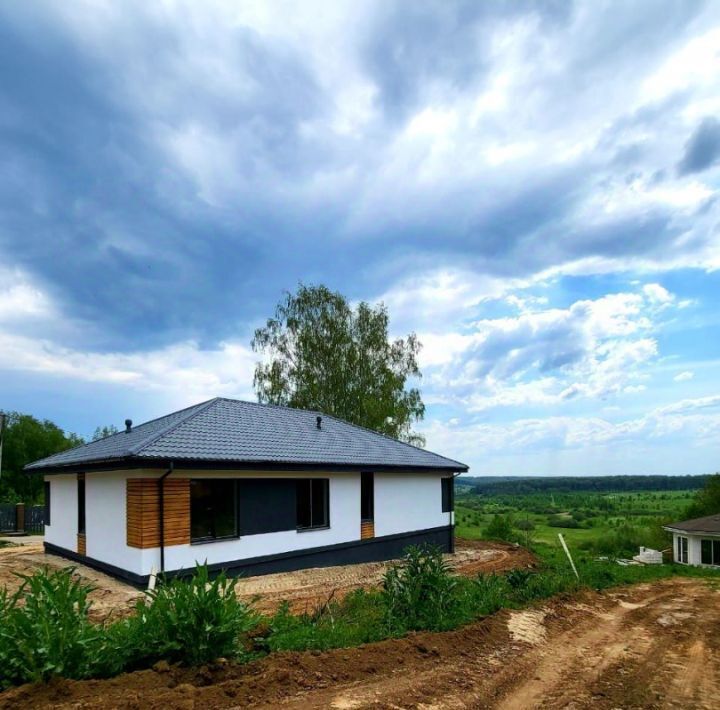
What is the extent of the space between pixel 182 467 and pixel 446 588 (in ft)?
17.8

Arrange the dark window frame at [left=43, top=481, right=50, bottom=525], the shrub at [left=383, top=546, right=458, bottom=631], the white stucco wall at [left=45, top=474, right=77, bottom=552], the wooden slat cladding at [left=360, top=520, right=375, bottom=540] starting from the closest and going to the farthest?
1. the shrub at [left=383, top=546, right=458, bottom=631]
2. the white stucco wall at [left=45, top=474, right=77, bottom=552]
3. the wooden slat cladding at [left=360, top=520, right=375, bottom=540]
4. the dark window frame at [left=43, top=481, right=50, bottom=525]

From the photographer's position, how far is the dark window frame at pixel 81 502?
1245cm

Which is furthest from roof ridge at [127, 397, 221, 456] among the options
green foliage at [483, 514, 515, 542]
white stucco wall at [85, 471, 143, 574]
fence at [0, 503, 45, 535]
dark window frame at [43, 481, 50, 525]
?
green foliage at [483, 514, 515, 542]

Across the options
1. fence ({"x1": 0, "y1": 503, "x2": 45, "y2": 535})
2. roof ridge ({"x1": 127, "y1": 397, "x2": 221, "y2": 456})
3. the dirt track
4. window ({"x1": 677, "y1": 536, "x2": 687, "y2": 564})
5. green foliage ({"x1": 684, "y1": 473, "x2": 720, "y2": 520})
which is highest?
roof ridge ({"x1": 127, "y1": 397, "x2": 221, "y2": 456})

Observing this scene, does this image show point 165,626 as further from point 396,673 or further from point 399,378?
point 399,378

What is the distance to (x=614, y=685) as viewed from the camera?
5.35 m

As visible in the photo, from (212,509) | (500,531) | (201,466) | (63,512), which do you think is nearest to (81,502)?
(63,512)

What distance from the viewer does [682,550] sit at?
2322cm

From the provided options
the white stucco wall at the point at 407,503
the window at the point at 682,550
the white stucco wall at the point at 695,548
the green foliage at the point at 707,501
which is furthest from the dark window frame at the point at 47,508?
the green foliage at the point at 707,501

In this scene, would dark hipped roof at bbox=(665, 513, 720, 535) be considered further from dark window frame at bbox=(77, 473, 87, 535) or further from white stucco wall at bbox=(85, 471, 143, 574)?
dark window frame at bbox=(77, 473, 87, 535)

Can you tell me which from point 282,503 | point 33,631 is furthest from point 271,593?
point 33,631

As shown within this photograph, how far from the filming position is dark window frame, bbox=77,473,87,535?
40.8 feet

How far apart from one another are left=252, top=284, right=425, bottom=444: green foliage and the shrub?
20.5m

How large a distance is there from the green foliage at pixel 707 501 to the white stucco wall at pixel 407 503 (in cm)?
1860
